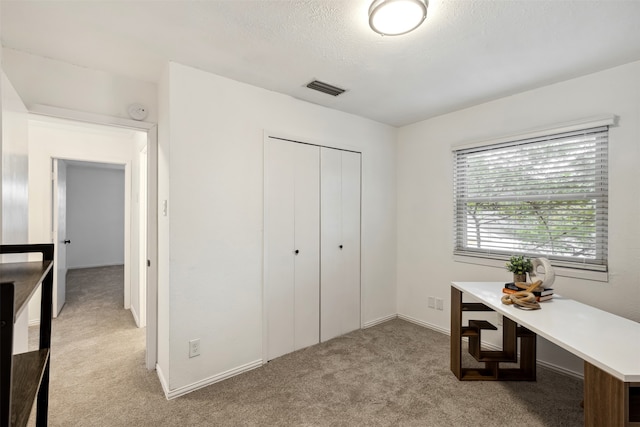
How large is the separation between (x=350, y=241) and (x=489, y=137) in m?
1.78

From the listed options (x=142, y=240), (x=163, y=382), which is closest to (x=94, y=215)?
(x=142, y=240)

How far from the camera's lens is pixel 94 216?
7262mm

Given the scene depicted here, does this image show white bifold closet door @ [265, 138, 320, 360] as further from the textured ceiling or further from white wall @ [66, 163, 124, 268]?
white wall @ [66, 163, 124, 268]

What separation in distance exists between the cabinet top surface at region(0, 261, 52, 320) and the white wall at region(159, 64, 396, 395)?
3.16ft

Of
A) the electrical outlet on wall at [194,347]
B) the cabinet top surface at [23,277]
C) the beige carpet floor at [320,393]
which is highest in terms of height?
the cabinet top surface at [23,277]

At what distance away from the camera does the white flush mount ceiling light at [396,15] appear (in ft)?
4.83

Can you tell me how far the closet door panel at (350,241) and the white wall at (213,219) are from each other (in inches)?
29.0

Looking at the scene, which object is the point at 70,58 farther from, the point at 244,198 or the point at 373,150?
the point at 373,150

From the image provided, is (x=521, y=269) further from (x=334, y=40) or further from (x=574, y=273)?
(x=334, y=40)

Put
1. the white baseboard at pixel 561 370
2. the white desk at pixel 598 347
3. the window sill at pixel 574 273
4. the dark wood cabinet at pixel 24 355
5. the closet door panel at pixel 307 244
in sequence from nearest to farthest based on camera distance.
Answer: the dark wood cabinet at pixel 24 355
the white desk at pixel 598 347
the window sill at pixel 574 273
the white baseboard at pixel 561 370
the closet door panel at pixel 307 244

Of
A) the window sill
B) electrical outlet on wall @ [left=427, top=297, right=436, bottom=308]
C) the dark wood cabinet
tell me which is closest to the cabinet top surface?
the dark wood cabinet

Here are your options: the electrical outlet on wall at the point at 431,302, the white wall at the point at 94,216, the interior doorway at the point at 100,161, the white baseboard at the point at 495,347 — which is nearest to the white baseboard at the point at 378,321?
the white baseboard at the point at 495,347

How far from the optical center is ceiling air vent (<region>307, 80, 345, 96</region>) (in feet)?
8.32

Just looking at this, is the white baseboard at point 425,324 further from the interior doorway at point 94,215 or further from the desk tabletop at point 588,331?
the interior doorway at point 94,215
